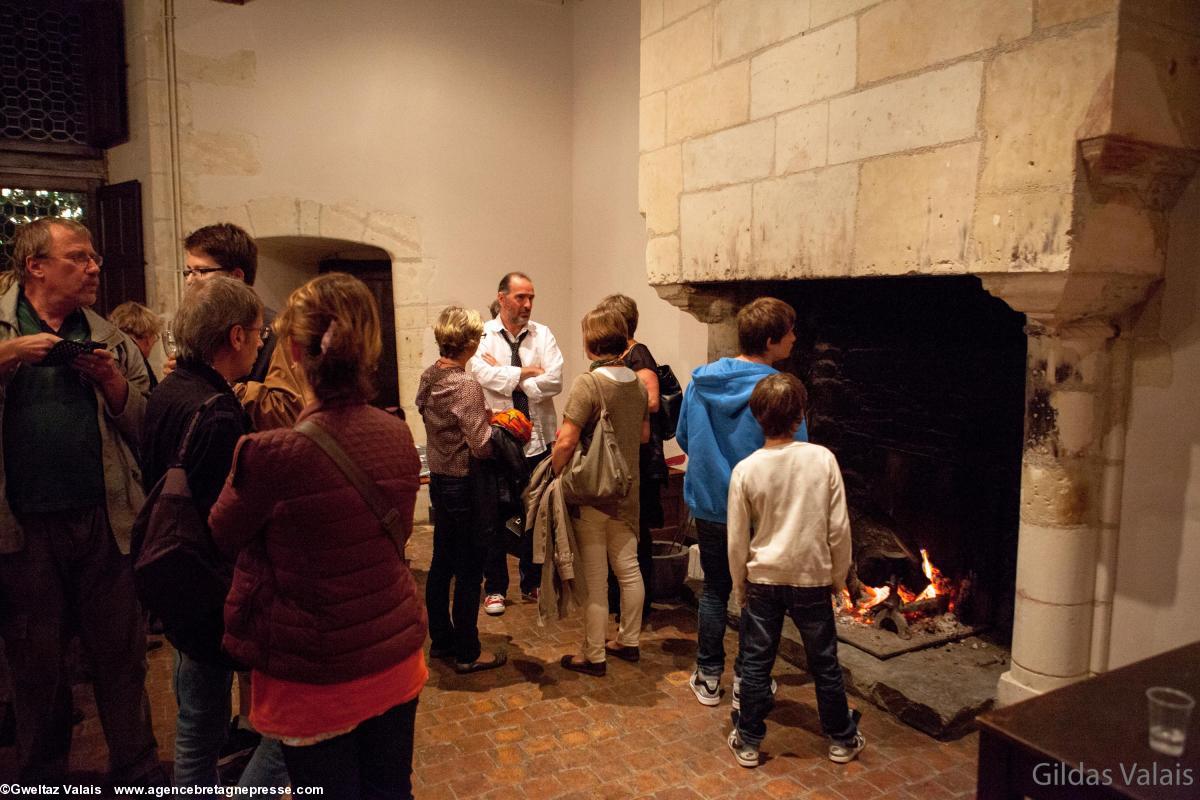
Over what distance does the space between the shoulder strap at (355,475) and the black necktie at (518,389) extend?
10.1ft

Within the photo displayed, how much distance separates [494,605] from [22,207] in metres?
4.69

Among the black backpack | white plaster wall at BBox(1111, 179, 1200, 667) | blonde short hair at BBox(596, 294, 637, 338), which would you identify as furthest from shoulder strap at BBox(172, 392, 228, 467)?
white plaster wall at BBox(1111, 179, 1200, 667)

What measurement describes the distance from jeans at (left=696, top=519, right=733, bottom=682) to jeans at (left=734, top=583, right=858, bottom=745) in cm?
38

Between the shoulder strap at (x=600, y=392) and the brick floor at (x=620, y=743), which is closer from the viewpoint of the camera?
the brick floor at (x=620, y=743)

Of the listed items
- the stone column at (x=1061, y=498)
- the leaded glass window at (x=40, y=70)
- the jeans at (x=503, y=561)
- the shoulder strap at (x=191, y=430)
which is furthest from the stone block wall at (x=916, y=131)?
the leaded glass window at (x=40, y=70)

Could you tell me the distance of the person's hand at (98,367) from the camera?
8.63ft

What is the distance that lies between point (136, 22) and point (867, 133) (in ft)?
17.2

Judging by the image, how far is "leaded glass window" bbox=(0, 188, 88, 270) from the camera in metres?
6.06

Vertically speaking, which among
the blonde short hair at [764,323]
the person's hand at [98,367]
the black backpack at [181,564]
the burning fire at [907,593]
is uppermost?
the blonde short hair at [764,323]

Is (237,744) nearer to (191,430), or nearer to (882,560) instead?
(191,430)

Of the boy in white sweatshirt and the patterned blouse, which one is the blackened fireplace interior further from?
the patterned blouse

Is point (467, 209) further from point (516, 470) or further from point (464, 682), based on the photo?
point (464, 682)

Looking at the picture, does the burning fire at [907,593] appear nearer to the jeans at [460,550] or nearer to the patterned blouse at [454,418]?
the jeans at [460,550]

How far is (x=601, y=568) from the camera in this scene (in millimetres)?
3736
